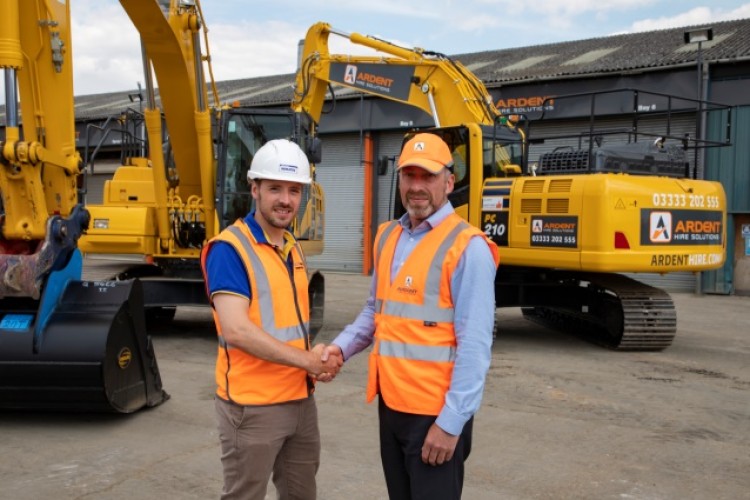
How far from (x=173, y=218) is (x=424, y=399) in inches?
299

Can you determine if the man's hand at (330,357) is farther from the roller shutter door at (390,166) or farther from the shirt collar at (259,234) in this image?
the roller shutter door at (390,166)

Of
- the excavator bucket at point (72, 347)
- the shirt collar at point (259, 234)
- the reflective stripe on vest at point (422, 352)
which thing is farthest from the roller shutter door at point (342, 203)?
the reflective stripe on vest at point (422, 352)

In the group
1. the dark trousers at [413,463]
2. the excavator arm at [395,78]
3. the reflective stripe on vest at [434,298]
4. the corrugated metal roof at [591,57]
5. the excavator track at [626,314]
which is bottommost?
the excavator track at [626,314]

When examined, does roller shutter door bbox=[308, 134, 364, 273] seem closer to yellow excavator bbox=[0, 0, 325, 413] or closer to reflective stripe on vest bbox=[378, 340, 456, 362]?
yellow excavator bbox=[0, 0, 325, 413]

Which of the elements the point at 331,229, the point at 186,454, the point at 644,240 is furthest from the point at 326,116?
the point at 186,454

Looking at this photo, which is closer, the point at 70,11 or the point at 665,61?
the point at 70,11

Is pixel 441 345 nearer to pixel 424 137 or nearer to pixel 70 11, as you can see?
pixel 424 137

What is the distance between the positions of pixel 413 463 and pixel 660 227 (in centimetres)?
712

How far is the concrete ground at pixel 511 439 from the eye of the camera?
15.6 ft

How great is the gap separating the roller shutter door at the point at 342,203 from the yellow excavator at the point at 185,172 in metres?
12.6

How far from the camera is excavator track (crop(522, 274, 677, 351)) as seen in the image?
31.3ft

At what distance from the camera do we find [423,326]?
290cm

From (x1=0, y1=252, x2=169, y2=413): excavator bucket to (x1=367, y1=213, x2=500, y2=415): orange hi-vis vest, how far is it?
328 centimetres

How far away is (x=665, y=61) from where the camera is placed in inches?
722
